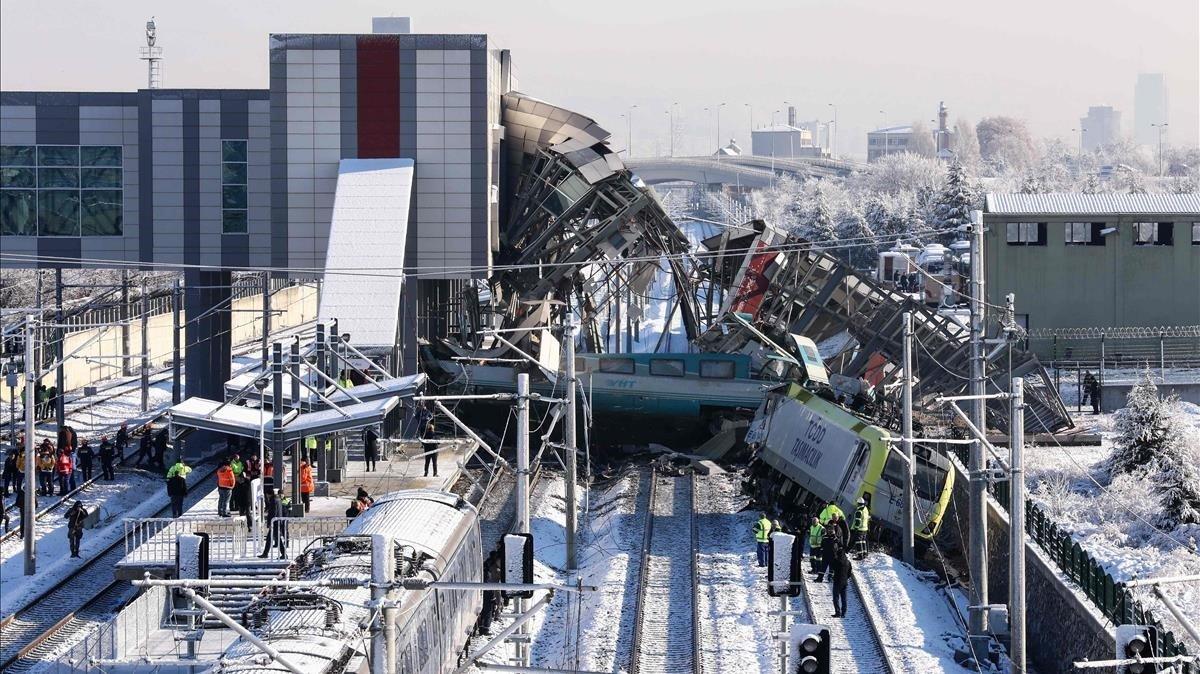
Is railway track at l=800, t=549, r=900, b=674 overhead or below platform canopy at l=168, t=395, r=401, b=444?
below

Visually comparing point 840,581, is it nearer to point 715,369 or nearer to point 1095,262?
point 715,369

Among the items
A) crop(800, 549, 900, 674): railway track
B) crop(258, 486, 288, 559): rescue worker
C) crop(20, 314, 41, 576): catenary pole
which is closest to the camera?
crop(800, 549, 900, 674): railway track

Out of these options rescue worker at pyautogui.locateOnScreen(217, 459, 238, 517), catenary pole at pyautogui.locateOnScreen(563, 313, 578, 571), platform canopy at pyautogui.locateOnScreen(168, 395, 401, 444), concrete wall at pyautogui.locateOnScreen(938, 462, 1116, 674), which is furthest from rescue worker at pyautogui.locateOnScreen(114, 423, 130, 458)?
concrete wall at pyautogui.locateOnScreen(938, 462, 1116, 674)

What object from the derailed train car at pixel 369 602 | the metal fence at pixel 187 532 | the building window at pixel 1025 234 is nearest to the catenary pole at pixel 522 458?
the derailed train car at pixel 369 602

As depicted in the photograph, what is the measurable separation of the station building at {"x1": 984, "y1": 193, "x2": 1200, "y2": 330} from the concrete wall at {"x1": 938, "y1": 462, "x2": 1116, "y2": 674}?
26202 millimetres

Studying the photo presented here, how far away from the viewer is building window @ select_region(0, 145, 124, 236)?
5291 cm

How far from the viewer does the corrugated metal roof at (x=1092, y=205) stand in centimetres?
6103

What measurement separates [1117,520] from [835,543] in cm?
944

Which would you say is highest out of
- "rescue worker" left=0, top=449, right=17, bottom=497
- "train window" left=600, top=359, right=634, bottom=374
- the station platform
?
"train window" left=600, top=359, right=634, bottom=374

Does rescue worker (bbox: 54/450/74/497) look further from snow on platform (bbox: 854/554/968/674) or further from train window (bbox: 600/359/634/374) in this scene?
snow on platform (bbox: 854/554/968/674)

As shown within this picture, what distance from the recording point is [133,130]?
52.9 m

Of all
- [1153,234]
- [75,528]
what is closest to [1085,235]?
[1153,234]

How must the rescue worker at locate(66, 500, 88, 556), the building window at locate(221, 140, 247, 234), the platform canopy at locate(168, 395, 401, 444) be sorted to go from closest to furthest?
the platform canopy at locate(168, 395, 401, 444), the rescue worker at locate(66, 500, 88, 556), the building window at locate(221, 140, 247, 234)

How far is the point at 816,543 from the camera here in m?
32.7
